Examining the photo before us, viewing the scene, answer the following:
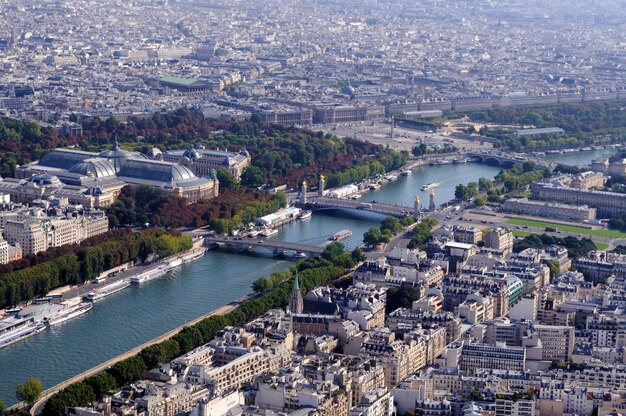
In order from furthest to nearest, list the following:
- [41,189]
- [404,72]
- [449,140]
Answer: [404,72] < [449,140] < [41,189]

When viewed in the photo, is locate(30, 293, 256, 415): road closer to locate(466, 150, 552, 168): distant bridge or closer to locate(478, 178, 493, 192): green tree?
locate(478, 178, 493, 192): green tree

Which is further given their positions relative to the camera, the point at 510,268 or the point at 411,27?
the point at 411,27

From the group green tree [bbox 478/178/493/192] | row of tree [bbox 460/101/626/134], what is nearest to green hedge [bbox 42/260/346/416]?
green tree [bbox 478/178/493/192]

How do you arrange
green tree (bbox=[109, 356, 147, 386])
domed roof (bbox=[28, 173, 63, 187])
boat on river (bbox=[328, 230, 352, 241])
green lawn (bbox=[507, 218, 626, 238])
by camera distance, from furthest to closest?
1. domed roof (bbox=[28, 173, 63, 187])
2. green lawn (bbox=[507, 218, 626, 238])
3. boat on river (bbox=[328, 230, 352, 241])
4. green tree (bbox=[109, 356, 147, 386])

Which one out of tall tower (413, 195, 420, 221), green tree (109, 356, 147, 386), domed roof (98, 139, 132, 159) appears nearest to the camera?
green tree (109, 356, 147, 386)

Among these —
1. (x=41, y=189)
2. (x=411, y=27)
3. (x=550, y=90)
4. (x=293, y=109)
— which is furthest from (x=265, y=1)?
(x=41, y=189)

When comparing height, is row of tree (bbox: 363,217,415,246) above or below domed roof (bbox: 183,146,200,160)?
below

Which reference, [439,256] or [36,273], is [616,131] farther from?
[36,273]
